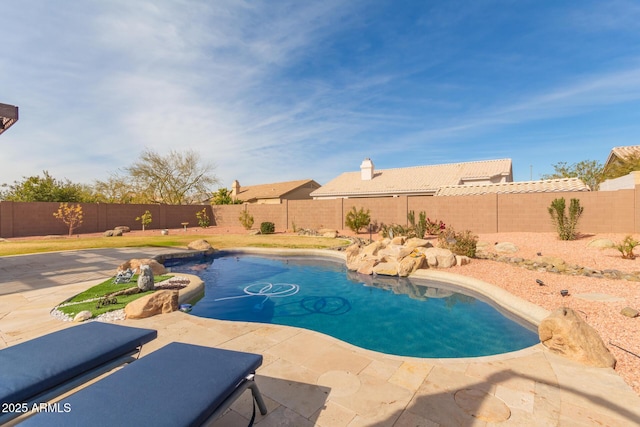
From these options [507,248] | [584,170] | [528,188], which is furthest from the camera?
[584,170]

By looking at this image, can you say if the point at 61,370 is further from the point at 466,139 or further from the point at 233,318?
the point at 466,139

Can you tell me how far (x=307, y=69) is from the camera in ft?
54.6

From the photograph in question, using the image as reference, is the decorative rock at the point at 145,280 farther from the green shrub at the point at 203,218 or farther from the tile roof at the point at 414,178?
the tile roof at the point at 414,178

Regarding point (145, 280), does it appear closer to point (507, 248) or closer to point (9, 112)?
point (9, 112)

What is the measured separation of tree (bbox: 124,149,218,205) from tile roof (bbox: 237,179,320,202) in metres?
5.65

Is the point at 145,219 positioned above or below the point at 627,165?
below

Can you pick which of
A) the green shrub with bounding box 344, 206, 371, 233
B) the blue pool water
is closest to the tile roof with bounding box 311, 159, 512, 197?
the green shrub with bounding box 344, 206, 371, 233

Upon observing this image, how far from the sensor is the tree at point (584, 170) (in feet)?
107

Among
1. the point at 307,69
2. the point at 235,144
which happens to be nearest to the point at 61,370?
the point at 307,69

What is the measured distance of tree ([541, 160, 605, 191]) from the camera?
32.6 metres

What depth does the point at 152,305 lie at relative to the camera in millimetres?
5637

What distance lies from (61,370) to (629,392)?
587 centimetres

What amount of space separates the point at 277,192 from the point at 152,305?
32406 millimetres

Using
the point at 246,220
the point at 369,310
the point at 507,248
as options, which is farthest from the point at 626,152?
the point at 246,220
